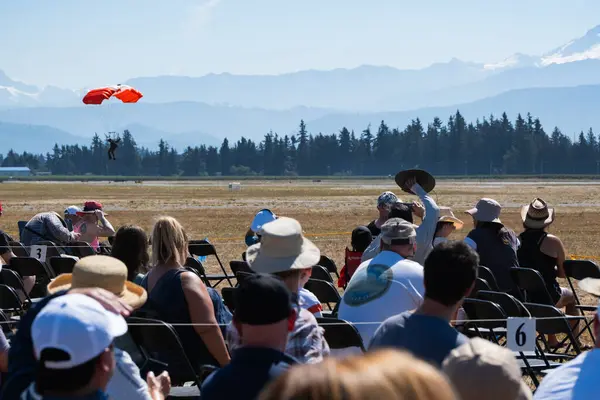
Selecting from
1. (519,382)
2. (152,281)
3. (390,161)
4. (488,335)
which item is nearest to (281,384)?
(519,382)

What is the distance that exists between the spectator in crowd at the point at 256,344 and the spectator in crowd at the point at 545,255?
18.1ft

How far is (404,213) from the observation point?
793cm

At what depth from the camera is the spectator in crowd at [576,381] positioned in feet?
10.4

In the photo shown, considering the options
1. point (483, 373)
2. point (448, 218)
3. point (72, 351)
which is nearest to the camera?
point (483, 373)

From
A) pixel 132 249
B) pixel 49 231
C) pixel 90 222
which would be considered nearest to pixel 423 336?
pixel 132 249

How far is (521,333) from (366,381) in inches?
165

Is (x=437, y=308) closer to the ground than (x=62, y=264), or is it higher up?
higher up

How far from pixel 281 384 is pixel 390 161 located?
183 m

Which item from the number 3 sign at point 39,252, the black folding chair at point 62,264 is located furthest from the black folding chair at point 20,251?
the black folding chair at point 62,264

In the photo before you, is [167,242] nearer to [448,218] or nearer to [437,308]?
[437,308]

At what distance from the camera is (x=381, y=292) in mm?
5402

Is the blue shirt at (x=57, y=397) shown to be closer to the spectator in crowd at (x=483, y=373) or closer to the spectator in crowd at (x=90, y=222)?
the spectator in crowd at (x=483, y=373)

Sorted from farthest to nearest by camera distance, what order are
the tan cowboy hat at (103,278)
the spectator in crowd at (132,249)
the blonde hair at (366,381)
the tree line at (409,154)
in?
the tree line at (409,154) → the spectator in crowd at (132,249) → the tan cowboy hat at (103,278) → the blonde hair at (366,381)

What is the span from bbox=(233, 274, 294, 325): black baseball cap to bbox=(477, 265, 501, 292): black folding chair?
4.99 meters
